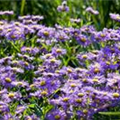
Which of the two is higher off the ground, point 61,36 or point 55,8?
point 61,36

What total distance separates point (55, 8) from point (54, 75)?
2.10 m

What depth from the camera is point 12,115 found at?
2266mm

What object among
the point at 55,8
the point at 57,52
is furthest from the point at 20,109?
the point at 55,8

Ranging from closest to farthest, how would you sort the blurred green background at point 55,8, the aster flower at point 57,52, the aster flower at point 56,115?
the aster flower at point 56,115
the aster flower at point 57,52
the blurred green background at point 55,8

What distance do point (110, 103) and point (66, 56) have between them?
41.0 inches

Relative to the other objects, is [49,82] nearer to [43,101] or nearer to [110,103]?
[43,101]

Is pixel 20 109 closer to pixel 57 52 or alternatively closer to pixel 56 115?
pixel 56 115

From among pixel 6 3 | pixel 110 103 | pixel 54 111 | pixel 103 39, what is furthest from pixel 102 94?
pixel 6 3

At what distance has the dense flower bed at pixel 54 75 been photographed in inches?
89.2

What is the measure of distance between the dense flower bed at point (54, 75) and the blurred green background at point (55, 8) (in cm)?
100

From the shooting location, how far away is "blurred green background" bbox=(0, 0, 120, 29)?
4301 mm

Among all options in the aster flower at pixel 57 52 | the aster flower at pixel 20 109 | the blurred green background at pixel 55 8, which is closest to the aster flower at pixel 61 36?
the aster flower at pixel 57 52

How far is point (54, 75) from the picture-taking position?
2564 mm

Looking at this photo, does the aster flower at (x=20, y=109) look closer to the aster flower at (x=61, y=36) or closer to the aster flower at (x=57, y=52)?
the aster flower at (x=57, y=52)
